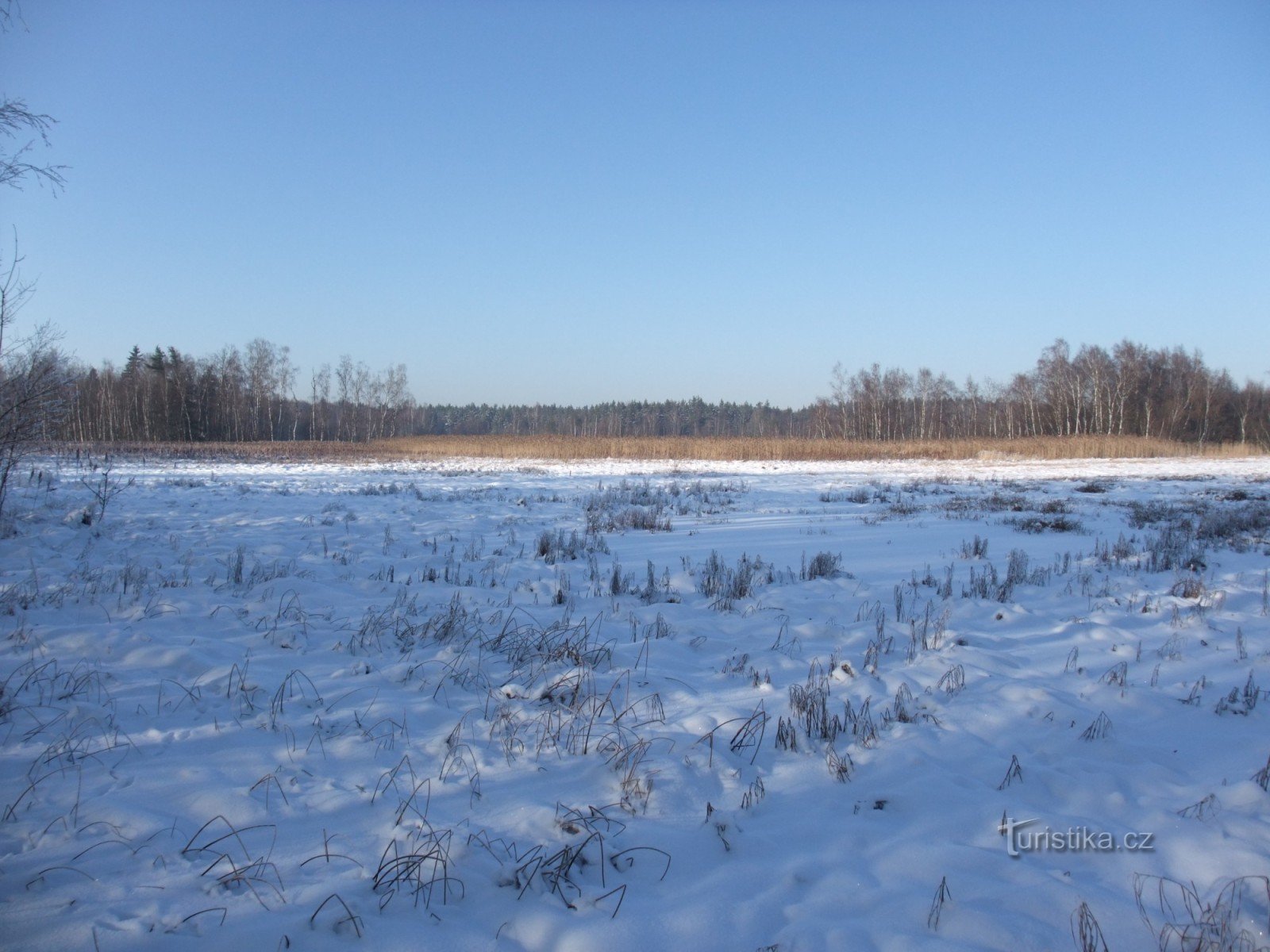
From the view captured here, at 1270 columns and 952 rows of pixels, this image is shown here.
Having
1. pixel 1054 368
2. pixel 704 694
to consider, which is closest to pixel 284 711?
pixel 704 694

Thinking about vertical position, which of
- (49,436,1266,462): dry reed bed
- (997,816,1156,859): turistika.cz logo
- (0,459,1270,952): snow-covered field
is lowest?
(997,816,1156,859): turistika.cz logo

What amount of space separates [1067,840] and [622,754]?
→ 1904 mm

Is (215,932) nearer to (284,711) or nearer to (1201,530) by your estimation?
(284,711)

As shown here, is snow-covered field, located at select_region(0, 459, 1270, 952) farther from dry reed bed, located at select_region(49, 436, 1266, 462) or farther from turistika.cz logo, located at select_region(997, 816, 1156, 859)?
dry reed bed, located at select_region(49, 436, 1266, 462)

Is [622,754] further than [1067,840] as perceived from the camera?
Yes

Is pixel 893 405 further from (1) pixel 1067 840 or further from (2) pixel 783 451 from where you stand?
(1) pixel 1067 840

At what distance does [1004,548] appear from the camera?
8.69 m

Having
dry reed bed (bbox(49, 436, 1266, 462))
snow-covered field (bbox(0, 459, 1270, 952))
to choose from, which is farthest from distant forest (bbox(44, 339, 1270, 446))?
snow-covered field (bbox(0, 459, 1270, 952))

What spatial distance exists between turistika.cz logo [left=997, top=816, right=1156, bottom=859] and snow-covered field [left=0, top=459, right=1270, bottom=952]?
0.6 inches

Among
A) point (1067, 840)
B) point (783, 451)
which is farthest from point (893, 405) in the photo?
point (1067, 840)

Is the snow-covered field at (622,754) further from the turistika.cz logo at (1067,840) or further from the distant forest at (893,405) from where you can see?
the distant forest at (893,405)

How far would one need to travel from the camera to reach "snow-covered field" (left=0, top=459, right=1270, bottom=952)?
211cm

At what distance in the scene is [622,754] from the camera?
311 cm

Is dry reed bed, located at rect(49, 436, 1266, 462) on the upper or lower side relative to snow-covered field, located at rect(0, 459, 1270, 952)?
upper
